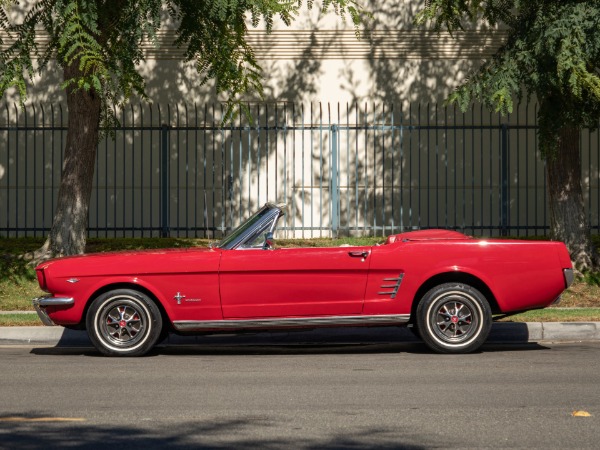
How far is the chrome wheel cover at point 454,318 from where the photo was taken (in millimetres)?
11578

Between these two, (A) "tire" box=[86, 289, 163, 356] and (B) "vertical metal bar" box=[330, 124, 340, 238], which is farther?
(B) "vertical metal bar" box=[330, 124, 340, 238]

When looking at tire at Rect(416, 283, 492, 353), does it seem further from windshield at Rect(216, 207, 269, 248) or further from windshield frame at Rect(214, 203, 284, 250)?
windshield at Rect(216, 207, 269, 248)

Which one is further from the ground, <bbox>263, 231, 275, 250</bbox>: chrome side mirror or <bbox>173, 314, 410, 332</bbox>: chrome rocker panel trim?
<bbox>263, 231, 275, 250</bbox>: chrome side mirror

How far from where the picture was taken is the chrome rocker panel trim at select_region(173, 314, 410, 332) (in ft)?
38.0

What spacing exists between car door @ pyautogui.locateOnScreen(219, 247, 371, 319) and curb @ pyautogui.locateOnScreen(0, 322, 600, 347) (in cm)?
137

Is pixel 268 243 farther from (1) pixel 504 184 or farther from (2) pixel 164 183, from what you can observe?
(1) pixel 504 184

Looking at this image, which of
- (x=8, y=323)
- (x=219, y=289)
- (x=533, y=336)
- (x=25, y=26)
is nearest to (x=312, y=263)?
(x=219, y=289)

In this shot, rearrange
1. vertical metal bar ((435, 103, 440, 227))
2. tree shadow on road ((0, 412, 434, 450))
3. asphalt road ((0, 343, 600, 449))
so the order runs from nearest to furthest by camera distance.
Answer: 1. tree shadow on road ((0, 412, 434, 450))
2. asphalt road ((0, 343, 600, 449))
3. vertical metal bar ((435, 103, 440, 227))

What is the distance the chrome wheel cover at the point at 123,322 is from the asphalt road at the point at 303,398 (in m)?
0.23

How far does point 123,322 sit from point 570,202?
29.5ft

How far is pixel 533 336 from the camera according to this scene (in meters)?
13.0

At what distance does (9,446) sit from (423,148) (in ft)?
53.5

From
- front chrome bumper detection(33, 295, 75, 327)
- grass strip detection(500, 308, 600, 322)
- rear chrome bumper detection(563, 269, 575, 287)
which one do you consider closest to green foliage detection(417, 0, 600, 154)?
grass strip detection(500, 308, 600, 322)

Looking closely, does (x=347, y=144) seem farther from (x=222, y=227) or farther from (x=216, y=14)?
(x=216, y=14)
